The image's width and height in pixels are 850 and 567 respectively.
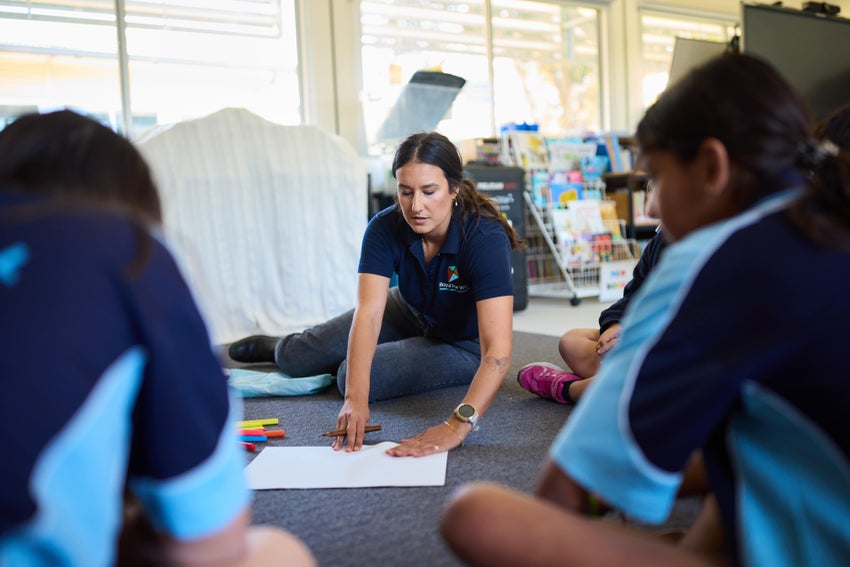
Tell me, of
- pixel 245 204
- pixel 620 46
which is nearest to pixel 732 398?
pixel 245 204

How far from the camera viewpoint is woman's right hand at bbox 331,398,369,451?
151 cm

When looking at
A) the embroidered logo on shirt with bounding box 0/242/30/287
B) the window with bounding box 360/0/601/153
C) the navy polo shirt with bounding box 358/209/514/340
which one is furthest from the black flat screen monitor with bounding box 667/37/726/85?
the embroidered logo on shirt with bounding box 0/242/30/287

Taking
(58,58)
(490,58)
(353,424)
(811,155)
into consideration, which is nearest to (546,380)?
(353,424)

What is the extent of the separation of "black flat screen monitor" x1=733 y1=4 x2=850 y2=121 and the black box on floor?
54.3 inches

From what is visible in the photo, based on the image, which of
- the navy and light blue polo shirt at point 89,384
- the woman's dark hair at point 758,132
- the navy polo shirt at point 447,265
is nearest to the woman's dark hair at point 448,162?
the navy polo shirt at point 447,265

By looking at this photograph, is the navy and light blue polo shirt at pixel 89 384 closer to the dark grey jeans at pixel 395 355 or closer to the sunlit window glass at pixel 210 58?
the dark grey jeans at pixel 395 355

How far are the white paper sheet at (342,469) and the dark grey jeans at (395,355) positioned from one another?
49cm

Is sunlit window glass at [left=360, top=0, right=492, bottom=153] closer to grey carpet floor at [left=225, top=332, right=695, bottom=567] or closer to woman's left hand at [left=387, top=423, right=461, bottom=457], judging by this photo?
grey carpet floor at [left=225, top=332, right=695, bottom=567]

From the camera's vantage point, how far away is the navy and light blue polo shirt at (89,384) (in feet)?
1.47

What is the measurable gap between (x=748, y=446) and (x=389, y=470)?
0.84 m

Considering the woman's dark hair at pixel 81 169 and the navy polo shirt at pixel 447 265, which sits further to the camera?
the navy polo shirt at pixel 447 265

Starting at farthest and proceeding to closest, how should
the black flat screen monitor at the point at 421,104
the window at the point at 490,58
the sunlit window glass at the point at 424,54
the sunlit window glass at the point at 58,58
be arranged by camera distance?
the window at the point at 490,58
the sunlit window glass at the point at 424,54
the black flat screen monitor at the point at 421,104
the sunlit window glass at the point at 58,58

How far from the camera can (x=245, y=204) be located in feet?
10.8

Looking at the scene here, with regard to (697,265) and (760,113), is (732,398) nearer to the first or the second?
(697,265)
